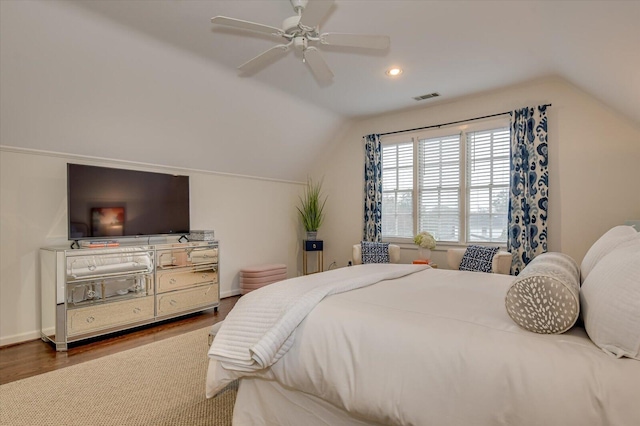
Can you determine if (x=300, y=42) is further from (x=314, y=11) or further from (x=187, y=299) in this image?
(x=187, y=299)

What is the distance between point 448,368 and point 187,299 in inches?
144

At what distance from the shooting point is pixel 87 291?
3398 millimetres

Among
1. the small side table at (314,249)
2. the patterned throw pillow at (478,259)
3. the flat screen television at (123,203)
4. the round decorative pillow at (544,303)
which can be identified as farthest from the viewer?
the small side table at (314,249)

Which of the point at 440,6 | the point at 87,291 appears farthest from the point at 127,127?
the point at 440,6

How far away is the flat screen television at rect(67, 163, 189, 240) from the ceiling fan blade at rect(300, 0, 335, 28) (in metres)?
2.80

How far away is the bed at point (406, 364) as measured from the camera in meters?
1.07

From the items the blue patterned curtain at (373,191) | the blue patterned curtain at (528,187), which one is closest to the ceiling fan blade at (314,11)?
the blue patterned curtain at (528,187)

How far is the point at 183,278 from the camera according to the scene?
4176 mm

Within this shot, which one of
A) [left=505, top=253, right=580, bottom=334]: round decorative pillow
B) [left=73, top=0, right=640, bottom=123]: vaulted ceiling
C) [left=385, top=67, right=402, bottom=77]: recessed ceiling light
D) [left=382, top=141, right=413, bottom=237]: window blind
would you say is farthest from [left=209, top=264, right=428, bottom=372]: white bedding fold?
→ [left=382, top=141, right=413, bottom=237]: window blind

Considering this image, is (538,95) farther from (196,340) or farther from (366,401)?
(196,340)

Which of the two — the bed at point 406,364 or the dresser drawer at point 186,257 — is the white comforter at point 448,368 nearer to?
the bed at point 406,364

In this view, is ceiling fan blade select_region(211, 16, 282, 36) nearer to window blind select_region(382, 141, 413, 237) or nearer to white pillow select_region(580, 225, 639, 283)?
white pillow select_region(580, 225, 639, 283)

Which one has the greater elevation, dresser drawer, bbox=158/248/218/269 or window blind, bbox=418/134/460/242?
window blind, bbox=418/134/460/242

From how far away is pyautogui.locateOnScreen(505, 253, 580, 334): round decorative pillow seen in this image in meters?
1.27
